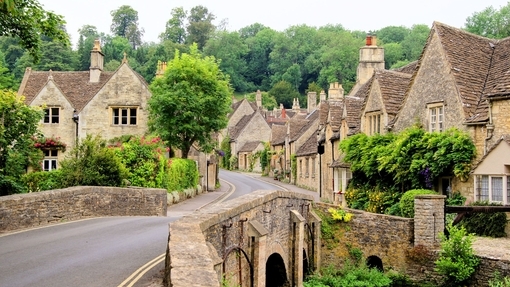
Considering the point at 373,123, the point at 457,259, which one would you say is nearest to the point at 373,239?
the point at 457,259

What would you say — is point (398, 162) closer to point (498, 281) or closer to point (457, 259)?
point (457, 259)

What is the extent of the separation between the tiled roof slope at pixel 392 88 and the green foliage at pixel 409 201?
5.94 m

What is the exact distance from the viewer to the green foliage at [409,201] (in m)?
27.1

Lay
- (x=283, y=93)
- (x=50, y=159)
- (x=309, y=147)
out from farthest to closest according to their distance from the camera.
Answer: (x=283, y=93) → (x=309, y=147) → (x=50, y=159)

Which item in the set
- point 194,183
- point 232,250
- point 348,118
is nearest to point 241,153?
point 194,183

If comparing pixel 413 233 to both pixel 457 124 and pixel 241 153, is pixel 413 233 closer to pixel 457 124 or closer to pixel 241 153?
pixel 457 124

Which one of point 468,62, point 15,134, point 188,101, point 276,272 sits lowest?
point 276,272

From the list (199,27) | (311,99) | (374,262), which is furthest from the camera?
(199,27)

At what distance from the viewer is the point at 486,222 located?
25.1 m

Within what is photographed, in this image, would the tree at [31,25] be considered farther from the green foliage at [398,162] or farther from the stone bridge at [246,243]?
the green foliage at [398,162]

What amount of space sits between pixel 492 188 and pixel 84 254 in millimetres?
16883

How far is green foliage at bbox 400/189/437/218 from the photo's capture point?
27.1 metres

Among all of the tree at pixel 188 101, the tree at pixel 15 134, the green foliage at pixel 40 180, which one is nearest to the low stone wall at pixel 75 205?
the tree at pixel 15 134

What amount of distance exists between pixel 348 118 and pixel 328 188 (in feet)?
20.7
